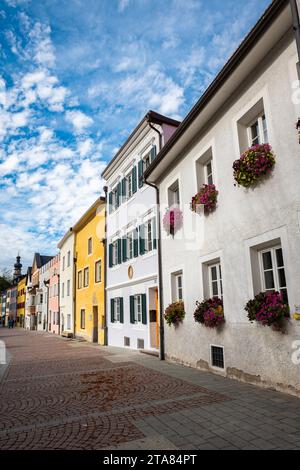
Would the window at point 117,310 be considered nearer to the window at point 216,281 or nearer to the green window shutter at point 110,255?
the green window shutter at point 110,255

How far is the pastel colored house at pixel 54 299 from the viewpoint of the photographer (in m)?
33.9

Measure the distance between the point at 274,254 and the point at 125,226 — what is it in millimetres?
10070

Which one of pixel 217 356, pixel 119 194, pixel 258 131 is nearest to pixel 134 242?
pixel 119 194

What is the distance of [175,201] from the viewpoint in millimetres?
12094

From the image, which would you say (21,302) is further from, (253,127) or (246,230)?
(253,127)

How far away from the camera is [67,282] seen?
2902cm

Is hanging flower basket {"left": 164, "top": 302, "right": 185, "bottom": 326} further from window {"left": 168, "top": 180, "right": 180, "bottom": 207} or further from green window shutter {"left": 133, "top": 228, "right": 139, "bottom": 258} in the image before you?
green window shutter {"left": 133, "top": 228, "right": 139, "bottom": 258}

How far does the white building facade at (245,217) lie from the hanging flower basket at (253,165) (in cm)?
14

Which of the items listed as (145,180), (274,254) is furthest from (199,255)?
(145,180)

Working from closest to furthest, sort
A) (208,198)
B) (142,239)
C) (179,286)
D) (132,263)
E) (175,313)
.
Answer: (208,198)
(175,313)
(179,286)
(142,239)
(132,263)

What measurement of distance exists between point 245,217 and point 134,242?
8.05m

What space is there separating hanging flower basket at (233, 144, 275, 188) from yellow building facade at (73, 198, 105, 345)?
12.8m

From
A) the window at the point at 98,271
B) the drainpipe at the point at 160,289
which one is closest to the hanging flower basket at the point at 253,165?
the drainpipe at the point at 160,289

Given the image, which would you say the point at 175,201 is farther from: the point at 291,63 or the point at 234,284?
the point at 291,63
